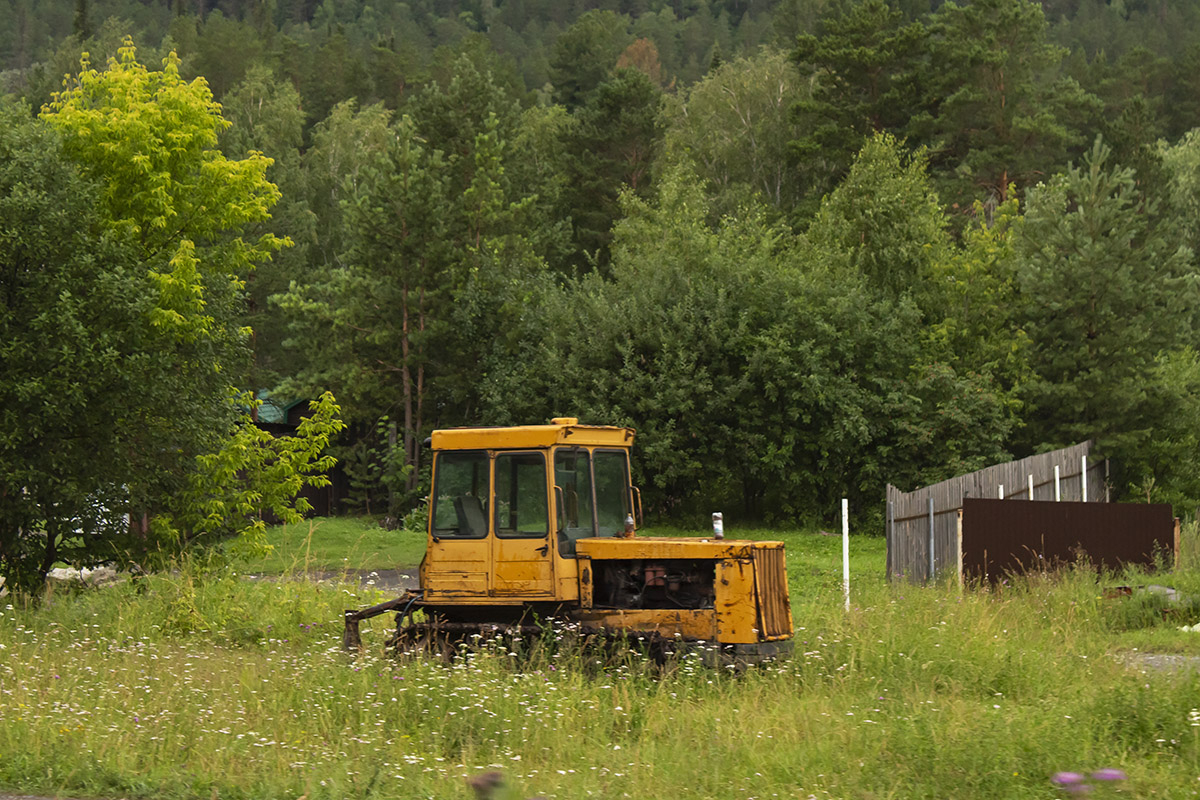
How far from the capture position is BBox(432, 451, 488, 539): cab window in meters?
12.7

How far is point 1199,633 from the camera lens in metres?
14.4

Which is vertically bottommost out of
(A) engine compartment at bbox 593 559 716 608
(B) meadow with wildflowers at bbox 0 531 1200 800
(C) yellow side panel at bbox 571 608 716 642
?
(B) meadow with wildflowers at bbox 0 531 1200 800

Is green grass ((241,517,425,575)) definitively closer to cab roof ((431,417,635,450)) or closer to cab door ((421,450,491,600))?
cab door ((421,450,491,600))

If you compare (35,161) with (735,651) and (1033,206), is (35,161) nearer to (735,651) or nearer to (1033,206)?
(735,651)

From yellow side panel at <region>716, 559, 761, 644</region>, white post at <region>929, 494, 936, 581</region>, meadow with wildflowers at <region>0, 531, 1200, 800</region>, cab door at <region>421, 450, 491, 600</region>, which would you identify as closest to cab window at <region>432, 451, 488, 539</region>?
cab door at <region>421, 450, 491, 600</region>

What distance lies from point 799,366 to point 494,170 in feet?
50.7

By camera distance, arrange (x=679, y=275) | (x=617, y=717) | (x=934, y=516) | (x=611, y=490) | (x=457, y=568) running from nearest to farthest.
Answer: (x=617, y=717), (x=457, y=568), (x=611, y=490), (x=934, y=516), (x=679, y=275)

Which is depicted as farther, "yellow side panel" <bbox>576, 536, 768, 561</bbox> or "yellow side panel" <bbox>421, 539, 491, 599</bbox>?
"yellow side panel" <bbox>421, 539, 491, 599</bbox>

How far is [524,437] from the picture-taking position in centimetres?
1251

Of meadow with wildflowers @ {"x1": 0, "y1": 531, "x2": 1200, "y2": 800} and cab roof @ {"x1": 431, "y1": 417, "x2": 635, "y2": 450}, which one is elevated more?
cab roof @ {"x1": 431, "y1": 417, "x2": 635, "y2": 450}

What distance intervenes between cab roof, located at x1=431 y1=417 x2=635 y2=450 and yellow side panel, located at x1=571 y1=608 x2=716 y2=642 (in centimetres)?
165

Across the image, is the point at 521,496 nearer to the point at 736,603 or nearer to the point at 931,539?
the point at 736,603

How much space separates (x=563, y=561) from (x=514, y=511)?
70 centimetres

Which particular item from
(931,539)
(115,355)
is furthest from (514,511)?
(931,539)
